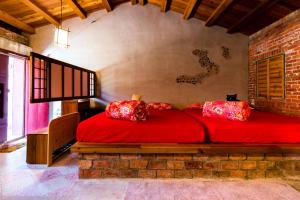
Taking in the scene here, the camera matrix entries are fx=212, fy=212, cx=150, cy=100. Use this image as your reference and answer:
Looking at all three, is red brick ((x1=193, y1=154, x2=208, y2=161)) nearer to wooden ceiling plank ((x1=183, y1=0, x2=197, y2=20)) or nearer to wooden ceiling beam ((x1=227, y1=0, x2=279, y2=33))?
wooden ceiling beam ((x1=227, y1=0, x2=279, y2=33))

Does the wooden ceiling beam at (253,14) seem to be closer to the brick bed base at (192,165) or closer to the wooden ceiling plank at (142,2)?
the wooden ceiling plank at (142,2)

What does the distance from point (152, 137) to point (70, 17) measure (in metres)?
3.88

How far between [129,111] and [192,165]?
37.9 inches

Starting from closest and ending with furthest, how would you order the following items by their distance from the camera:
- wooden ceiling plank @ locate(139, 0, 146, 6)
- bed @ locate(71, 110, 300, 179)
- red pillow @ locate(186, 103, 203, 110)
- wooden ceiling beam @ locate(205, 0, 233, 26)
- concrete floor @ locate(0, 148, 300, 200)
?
concrete floor @ locate(0, 148, 300, 200) < bed @ locate(71, 110, 300, 179) < wooden ceiling beam @ locate(205, 0, 233, 26) < red pillow @ locate(186, 103, 203, 110) < wooden ceiling plank @ locate(139, 0, 146, 6)

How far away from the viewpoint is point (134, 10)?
4953mm

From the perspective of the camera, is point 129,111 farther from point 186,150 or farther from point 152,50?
point 152,50

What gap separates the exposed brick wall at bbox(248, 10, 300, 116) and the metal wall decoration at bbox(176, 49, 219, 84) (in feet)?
3.34

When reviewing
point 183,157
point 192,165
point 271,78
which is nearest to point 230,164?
point 192,165

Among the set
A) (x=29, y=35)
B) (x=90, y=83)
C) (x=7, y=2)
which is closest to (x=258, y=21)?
(x=90, y=83)

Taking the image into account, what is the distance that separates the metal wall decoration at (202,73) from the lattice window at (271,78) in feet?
3.09

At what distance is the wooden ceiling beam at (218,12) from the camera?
3559mm

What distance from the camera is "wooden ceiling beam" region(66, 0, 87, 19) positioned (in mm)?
4055

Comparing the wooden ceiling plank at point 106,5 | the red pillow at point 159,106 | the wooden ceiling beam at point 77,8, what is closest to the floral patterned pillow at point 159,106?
the red pillow at point 159,106

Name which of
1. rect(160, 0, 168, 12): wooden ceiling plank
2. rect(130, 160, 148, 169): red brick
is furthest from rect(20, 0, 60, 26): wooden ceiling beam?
rect(130, 160, 148, 169): red brick
